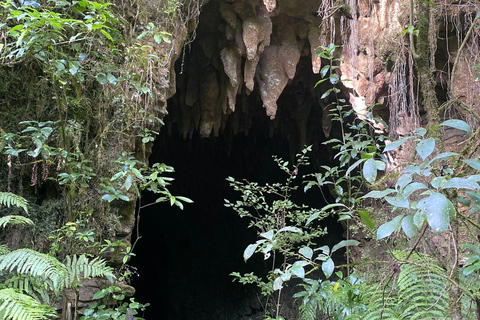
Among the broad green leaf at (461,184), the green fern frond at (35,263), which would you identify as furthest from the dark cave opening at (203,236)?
the broad green leaf at (461,184)

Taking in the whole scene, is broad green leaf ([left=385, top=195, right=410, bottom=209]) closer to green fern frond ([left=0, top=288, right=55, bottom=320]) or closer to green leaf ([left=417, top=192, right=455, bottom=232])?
green leaf ([left=417, top=192, right=455, bottom=232])

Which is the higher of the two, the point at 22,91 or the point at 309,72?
the point at 309,72

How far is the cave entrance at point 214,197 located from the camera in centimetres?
721

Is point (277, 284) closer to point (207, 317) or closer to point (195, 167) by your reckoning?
point (195, 167)

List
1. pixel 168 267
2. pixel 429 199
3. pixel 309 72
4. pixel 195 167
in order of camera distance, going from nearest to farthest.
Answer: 1. pixel 429 199
2. pixel 309 72
3. pixel 195 167
4. pixel 168 267

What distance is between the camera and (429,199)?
3.51ft

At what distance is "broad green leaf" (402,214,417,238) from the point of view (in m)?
1.15

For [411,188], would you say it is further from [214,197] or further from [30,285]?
[214,197]

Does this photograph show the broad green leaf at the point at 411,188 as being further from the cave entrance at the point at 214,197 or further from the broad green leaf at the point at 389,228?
the cave entrance at the point at 214,197

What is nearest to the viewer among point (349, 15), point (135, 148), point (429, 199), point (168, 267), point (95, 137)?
point (429, 199)

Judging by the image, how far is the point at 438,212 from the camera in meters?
1.03

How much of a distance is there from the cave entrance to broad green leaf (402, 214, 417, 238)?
16.6 ft

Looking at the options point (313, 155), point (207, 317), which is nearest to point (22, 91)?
point (313, 155)

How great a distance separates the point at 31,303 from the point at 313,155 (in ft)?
23.7
